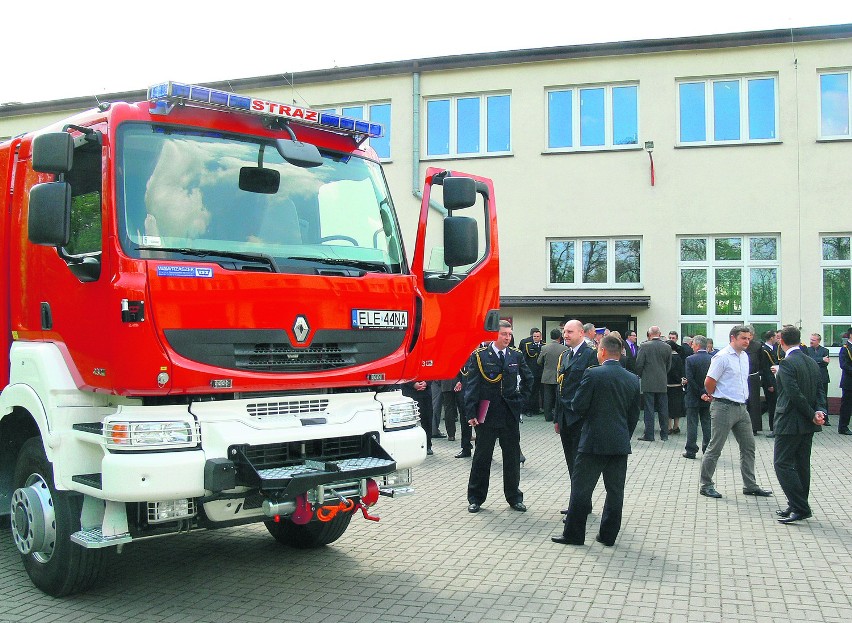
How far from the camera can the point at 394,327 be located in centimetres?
651

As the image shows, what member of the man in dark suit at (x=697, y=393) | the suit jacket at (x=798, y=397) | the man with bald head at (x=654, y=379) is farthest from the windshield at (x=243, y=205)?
the man with bald head at (x=654, y=379)

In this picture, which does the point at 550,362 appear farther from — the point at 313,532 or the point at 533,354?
the point at 313,532

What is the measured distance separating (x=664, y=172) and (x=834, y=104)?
3.98m

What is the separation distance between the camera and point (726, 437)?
9.62 meters

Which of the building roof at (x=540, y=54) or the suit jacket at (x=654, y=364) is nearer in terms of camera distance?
the suit jacket at (x=654, y=364)

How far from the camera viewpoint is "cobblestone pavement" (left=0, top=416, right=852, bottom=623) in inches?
227

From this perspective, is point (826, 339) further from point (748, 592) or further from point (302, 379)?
point (302, 379)

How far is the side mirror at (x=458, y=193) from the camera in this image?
21.5 ft

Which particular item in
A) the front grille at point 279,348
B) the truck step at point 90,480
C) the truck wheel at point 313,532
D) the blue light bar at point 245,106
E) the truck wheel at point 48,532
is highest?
the blue light bar at point 245,106

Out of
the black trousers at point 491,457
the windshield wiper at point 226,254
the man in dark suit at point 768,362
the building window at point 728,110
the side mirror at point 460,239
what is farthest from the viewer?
the building window at point 728,110

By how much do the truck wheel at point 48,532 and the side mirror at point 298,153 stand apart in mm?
2599

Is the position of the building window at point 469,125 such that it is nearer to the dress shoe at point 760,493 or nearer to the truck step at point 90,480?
the dress shoe at point 760,493

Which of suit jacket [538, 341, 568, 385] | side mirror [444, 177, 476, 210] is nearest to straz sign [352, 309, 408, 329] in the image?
side mirror [444, 177, 476, 210]

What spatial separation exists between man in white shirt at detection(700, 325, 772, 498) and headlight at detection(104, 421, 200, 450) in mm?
6309
